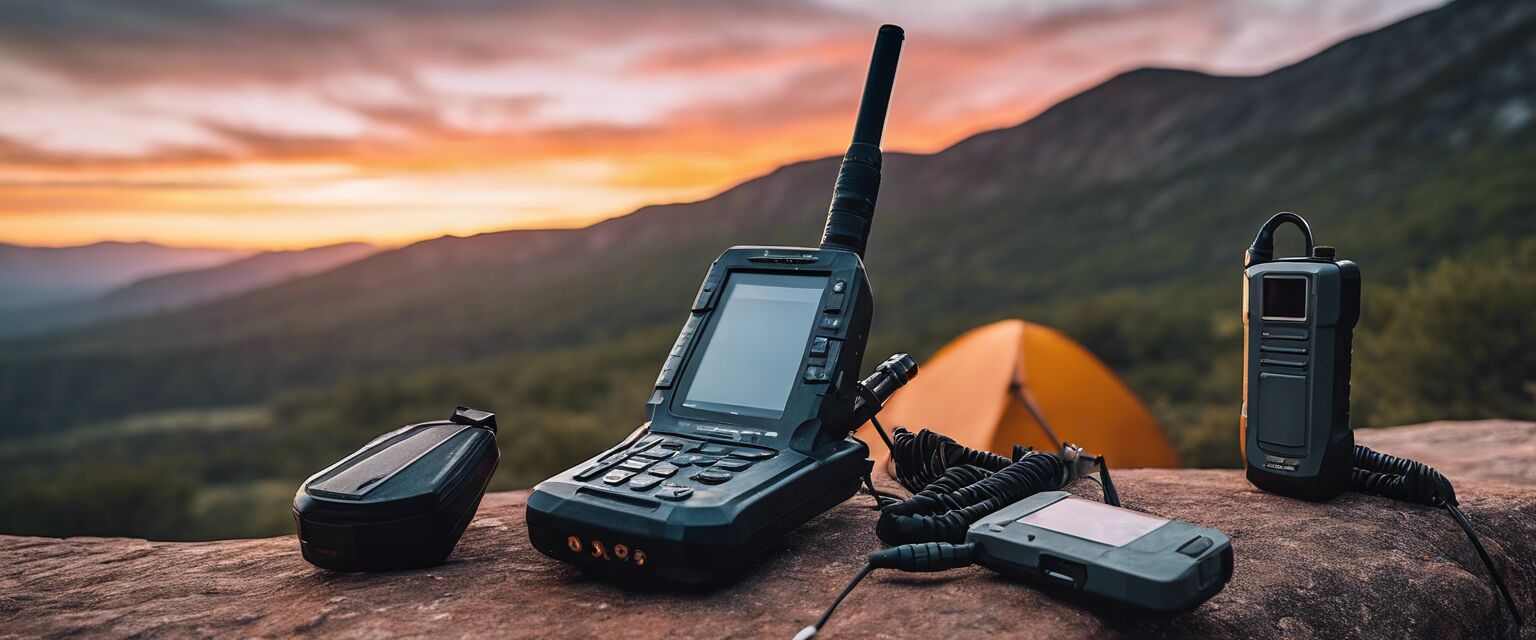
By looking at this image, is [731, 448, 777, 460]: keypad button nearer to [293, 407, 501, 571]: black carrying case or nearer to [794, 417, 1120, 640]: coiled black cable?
[794, 417, 1120, 640]: coiled black cable

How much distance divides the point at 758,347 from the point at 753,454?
0.51 metres

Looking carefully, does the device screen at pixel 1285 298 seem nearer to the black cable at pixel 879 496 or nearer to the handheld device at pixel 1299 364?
the handheld device at pixel 1299 364

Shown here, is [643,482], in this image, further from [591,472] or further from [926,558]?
[926,558]

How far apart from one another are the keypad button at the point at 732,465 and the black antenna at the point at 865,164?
968 millimetres

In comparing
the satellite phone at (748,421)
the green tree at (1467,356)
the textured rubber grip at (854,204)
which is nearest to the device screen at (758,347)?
the satellite phone at (748,421)

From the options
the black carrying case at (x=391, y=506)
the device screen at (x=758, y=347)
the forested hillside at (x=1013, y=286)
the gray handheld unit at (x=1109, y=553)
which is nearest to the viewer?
the gray handheld unit at (x=1109, y=553)

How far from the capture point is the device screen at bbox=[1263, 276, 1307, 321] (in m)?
3.32

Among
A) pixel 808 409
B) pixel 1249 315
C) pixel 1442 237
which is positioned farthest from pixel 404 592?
pixel 1442 237

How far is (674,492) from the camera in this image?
255 cm

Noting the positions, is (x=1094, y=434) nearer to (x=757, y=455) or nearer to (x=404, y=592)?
(x=757, y=455)

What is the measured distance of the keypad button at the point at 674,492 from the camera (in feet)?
8.29

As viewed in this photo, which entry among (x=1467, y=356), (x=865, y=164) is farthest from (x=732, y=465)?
(x=1467, y=356)

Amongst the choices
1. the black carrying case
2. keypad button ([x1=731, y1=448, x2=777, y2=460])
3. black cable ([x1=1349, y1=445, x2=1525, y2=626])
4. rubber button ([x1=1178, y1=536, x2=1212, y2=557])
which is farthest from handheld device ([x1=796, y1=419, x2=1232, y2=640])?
the black carrying case

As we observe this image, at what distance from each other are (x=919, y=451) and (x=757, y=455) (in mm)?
1136
